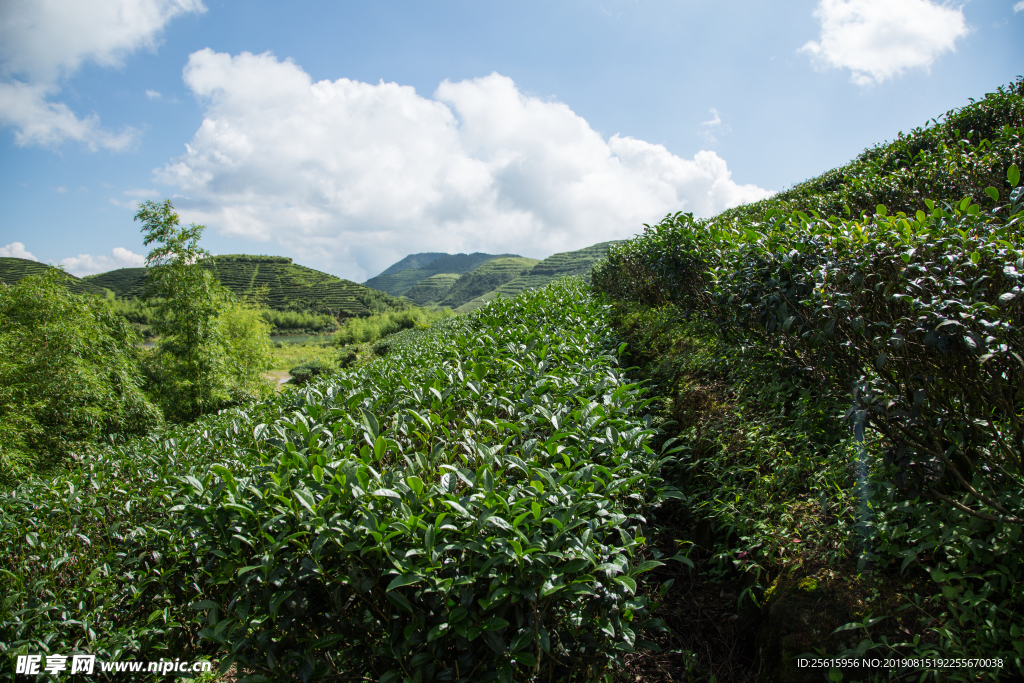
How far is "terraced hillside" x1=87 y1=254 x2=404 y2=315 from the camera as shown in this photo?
84688mm

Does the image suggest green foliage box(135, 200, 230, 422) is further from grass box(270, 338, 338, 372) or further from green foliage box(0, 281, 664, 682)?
grass box(270, 338, 338, 372)

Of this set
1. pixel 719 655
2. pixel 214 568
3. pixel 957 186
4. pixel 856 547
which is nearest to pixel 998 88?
pixel 957 186

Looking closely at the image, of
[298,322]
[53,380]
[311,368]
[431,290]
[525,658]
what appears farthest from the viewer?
[431,290]

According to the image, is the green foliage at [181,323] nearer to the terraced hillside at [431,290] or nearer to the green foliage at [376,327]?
the green foliage at [376,327]

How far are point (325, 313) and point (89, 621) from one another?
8887 cm

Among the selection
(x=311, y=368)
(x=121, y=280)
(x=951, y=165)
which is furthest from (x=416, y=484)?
(x=121, y=280)

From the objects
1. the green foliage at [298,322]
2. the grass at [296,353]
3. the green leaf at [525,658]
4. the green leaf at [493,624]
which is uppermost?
the green foliage at [298,322]

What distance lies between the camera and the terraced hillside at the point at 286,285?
278 ft

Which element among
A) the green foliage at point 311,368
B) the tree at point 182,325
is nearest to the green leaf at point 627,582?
the tree at point 182,325

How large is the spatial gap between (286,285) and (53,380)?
9321 cm

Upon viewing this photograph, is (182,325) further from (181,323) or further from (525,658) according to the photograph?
(525,658)

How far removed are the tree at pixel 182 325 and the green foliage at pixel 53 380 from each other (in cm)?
308

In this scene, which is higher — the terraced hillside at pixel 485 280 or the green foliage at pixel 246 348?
the terraced hillside at pixel 485 280

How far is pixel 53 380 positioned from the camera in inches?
376
